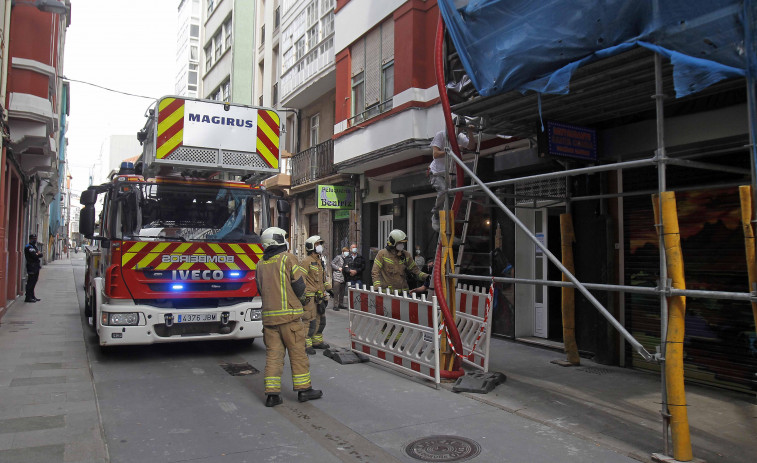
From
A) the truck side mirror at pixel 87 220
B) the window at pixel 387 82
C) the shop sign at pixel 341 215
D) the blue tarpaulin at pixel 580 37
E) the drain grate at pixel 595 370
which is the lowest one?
the drain grate at pixel 595 370

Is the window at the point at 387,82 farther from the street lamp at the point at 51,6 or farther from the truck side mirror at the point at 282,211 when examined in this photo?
the street lamp at the point at 51,6

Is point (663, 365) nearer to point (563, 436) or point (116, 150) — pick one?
point (563, 436)

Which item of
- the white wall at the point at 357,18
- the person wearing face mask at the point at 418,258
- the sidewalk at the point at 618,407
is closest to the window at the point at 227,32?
the white wall at the point at 357,18

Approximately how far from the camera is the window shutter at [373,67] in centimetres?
1284

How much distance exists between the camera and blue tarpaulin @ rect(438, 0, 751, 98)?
3889 mm

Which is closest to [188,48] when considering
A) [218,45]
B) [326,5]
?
[218,45]

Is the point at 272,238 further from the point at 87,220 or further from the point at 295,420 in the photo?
the point at 87,220

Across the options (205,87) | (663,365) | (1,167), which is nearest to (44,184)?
(205,87)

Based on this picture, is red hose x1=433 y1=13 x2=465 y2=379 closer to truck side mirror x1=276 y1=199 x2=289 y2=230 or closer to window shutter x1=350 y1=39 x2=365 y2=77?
truck side mirror x1=276 y1=199 x2=289 y2=230

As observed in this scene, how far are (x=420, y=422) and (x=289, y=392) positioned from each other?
Result: 1.71 m

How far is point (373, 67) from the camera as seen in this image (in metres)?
13.1

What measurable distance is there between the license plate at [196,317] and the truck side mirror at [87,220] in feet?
6.34

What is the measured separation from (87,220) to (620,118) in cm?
738

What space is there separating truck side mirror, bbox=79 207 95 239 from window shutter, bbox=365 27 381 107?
718 cm
